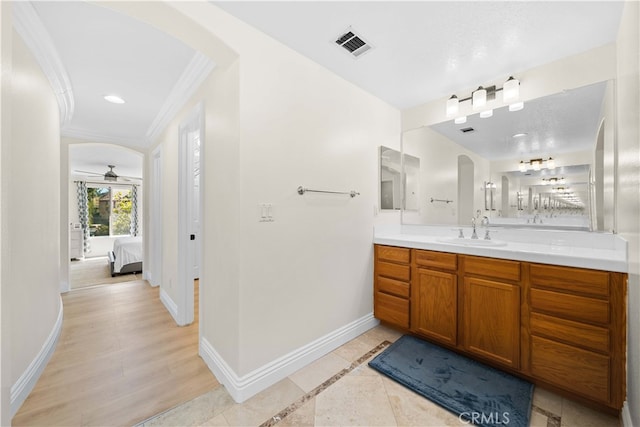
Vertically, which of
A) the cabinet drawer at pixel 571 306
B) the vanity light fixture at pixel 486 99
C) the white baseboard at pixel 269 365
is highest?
the vanity light fixture at pixel 486 99

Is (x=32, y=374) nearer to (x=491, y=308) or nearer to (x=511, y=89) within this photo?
(x=491, y=308)

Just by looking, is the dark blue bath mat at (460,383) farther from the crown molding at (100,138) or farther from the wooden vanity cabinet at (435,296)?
the crown molding at (100,138)

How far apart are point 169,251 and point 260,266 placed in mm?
1902

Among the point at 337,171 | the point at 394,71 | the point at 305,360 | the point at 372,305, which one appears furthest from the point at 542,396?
the point at 394,71

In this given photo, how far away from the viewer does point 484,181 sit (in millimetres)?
2477

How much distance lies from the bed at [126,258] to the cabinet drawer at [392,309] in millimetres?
4455

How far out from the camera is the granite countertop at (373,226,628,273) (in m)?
1.50

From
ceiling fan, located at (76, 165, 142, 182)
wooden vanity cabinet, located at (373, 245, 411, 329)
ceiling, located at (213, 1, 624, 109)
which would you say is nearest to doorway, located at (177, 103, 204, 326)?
ceiling, located at (213, 1, 624, 109)

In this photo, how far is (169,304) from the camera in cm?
299

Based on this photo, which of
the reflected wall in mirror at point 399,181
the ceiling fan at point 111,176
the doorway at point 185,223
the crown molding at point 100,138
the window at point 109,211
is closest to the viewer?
the doorway at point 185,223

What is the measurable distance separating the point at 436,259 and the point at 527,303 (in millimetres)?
634

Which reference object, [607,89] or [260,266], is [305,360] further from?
[607,89]

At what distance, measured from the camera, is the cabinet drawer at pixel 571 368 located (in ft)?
4.73

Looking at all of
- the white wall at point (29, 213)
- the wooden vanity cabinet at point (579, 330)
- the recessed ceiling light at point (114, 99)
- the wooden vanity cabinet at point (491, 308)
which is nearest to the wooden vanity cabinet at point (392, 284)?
the wooden vanity cabinet at point (491, 308)
